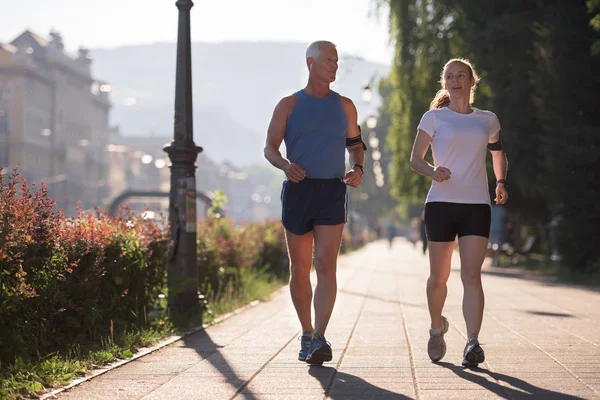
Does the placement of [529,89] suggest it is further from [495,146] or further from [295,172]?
A: [295,172]

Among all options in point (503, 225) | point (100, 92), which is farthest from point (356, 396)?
point (100, 92)

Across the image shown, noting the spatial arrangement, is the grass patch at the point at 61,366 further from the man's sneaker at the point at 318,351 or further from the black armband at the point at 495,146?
the black armband at the point at 495,146

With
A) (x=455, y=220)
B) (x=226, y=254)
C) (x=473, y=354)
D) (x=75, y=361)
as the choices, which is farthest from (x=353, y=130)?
(x=226, y=254)

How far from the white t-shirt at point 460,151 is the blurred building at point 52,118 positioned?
276 feet

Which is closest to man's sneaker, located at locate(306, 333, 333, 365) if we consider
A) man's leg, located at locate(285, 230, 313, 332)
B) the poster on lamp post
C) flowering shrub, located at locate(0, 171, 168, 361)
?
man's leg, located at locate(285, 230, 313, 332)

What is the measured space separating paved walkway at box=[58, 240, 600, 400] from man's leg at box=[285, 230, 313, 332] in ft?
1.20

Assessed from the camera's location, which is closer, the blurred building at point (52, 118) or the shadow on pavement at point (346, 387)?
the shadow on pavement at point (346, 387)

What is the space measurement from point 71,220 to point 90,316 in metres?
0.83

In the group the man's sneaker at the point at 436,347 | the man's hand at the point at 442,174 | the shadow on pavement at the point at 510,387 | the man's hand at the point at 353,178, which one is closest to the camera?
the shadow on pavement at the point at 510,387

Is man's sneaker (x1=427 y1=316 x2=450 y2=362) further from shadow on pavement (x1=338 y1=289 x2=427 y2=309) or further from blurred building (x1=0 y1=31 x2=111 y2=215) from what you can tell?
blurred building (x1=0 y1=31 x2=111 y2=215)

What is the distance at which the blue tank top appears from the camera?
24.8ft

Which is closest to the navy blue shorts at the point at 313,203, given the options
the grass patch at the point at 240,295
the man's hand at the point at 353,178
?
the man's hand at the point at 353,178

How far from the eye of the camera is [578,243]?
847 inches

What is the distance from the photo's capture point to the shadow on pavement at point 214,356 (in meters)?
6.77
